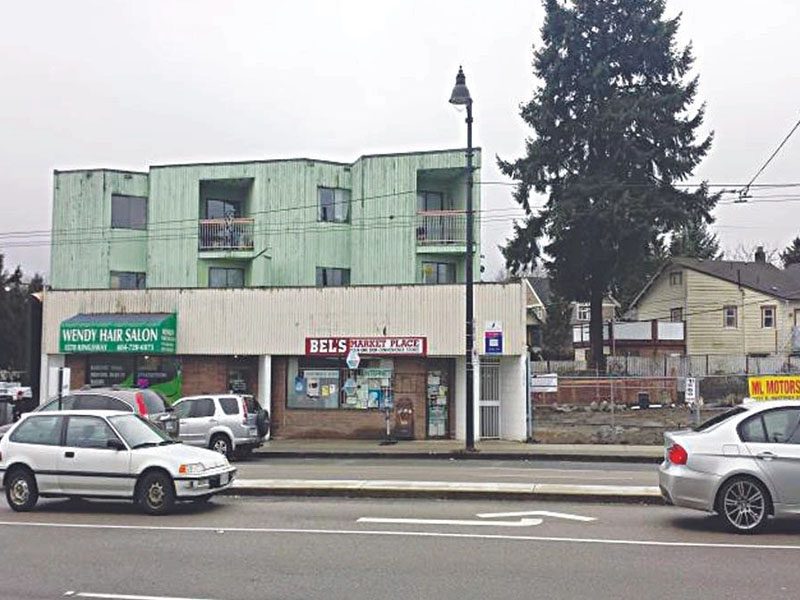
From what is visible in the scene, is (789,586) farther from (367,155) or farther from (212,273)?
(212,273)

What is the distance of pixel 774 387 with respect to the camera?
2336 cm

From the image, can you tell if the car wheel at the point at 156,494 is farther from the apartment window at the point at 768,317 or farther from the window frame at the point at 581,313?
the window frame at the point at 581,313

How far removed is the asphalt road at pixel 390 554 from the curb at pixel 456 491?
540 mm

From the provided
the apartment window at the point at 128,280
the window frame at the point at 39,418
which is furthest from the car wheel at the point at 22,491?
the apartment window at the point at 128,280

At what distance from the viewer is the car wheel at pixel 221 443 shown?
72.7ft

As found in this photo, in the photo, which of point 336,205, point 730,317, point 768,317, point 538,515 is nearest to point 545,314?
point 730,317

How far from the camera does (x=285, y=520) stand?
1159 centimetres

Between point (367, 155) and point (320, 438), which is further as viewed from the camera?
point (367, 155)

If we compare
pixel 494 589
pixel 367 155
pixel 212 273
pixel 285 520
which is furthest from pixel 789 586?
pixel 212 273

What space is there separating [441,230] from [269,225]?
23.9ft

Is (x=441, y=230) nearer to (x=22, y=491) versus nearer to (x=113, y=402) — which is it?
(x=113, y=402)

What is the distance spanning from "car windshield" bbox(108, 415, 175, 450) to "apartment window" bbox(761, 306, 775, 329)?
49009mm

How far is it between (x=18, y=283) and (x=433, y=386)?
1828 inches

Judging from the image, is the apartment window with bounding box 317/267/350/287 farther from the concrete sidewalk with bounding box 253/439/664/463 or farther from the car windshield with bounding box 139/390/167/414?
the car windshield with bounding box 139/390/167/414
